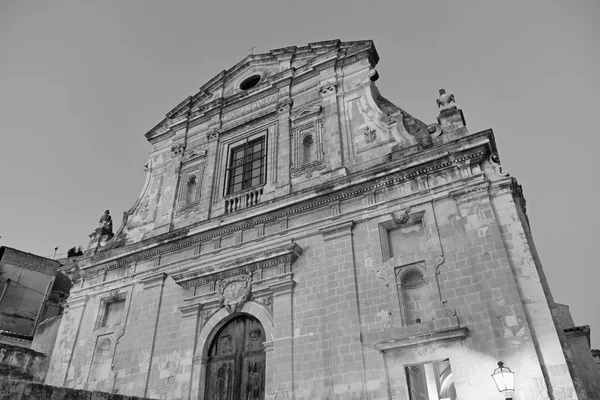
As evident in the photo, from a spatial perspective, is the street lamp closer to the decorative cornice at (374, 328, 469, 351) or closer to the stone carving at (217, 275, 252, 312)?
the decorative cornice at (374, 328, 469, 351)

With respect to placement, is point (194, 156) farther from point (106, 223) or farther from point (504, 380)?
point (504, 380)

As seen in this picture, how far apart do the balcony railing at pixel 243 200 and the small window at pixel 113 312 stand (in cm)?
425

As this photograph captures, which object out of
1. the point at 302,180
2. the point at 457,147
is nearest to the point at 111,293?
the point at 302,180

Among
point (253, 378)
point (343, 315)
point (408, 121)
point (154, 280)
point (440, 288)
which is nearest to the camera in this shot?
point (440, 288)

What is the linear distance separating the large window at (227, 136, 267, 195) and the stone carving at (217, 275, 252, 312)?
3027 mm

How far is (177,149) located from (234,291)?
659 centimetres

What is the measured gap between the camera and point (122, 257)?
1417cm

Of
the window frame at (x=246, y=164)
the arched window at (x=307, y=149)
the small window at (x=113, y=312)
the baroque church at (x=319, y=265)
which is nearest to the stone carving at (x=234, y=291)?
the baroque church at (x=319, y=265)

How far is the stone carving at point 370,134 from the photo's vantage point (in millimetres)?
11859

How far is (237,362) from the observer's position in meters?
10.7

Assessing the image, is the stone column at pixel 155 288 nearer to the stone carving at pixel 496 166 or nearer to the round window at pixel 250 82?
the round window at pixel 250 82

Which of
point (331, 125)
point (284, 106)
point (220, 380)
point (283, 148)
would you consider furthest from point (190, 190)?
point (220, 380)

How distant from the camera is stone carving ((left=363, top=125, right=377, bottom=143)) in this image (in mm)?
11859

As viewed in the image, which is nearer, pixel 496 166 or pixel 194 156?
pixel 496 166
